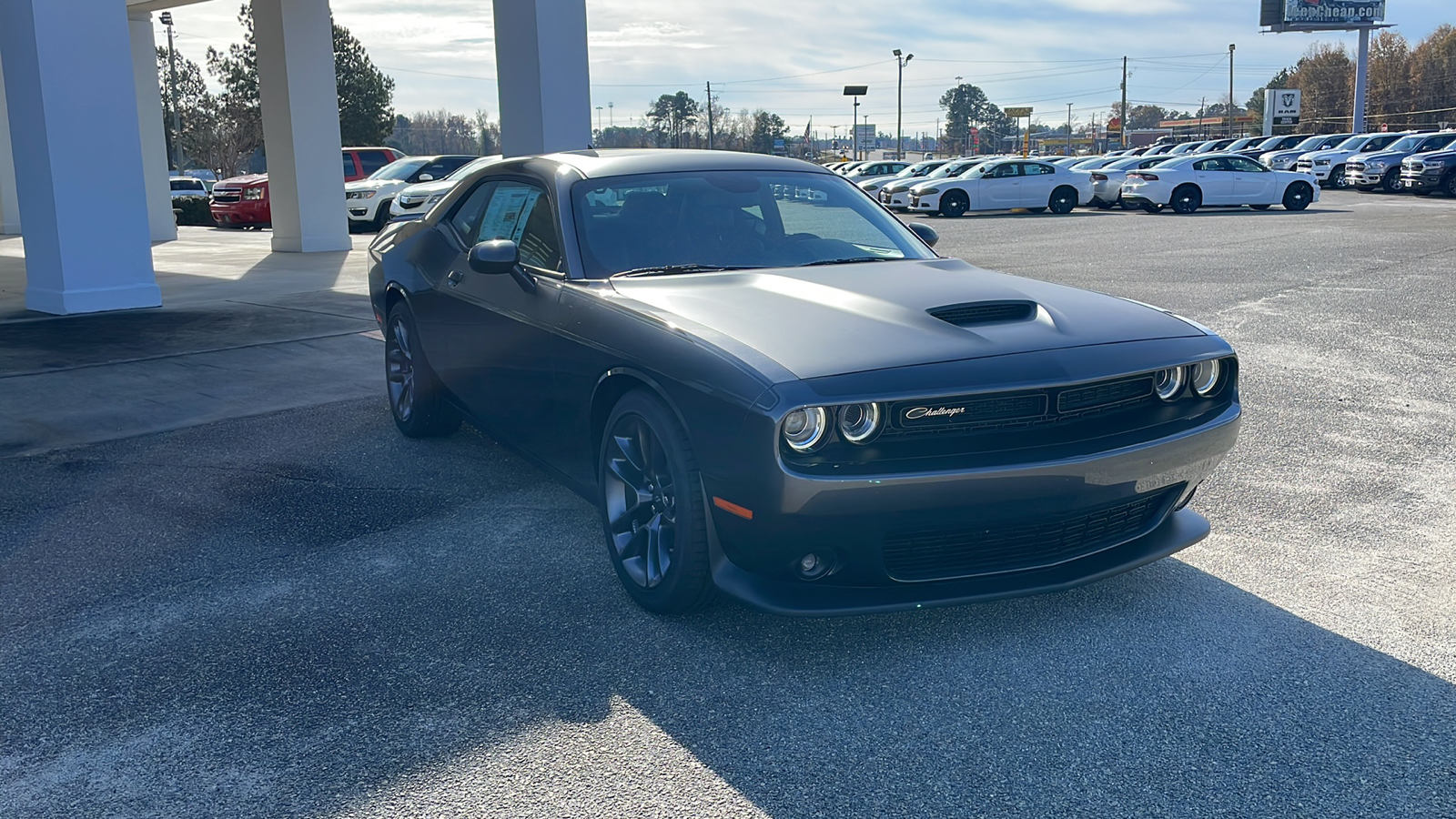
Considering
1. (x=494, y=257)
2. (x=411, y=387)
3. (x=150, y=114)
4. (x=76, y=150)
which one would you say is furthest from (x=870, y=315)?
(x=150, y=114)

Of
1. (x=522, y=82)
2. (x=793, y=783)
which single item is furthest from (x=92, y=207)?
(x=793, y=783)

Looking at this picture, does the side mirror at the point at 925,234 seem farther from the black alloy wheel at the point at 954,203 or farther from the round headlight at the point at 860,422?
the black alloy wheel at the point at 954,203

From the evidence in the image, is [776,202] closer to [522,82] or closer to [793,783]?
[793,783]

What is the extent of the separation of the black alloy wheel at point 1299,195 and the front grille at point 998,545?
27592 millimetres

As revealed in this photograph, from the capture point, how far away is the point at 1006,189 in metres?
30.0

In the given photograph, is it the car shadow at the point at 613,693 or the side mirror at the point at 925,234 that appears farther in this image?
the side mirror at the point at 925,234

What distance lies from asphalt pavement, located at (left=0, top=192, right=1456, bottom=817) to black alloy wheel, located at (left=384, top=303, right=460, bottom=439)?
0.99ft

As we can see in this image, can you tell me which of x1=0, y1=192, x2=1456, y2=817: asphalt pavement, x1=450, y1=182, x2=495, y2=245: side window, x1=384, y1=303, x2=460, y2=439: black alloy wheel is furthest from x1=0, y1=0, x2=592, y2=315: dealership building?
x1=450, y1=182, x2=495, y2=245: side window

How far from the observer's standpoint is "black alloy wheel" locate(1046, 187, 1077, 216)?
30.2 m

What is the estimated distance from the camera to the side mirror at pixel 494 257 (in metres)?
4.26

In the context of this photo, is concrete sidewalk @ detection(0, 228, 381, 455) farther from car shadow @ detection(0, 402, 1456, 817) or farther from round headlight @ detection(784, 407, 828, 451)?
round headlight @ detection(784, 407, 828, 451)

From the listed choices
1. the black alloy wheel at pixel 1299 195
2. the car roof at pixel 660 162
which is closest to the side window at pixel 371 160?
the black alloy wheel at pixel 1299 195

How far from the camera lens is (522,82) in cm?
1232

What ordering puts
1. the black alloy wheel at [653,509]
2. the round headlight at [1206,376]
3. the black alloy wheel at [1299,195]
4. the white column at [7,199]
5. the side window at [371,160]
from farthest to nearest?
the black alloy wheel at [1299,195]
the side window at [371,160]
the white column at [7,199]
the round headlight at [1206,376]
the black alloy wheel at [653,509]
